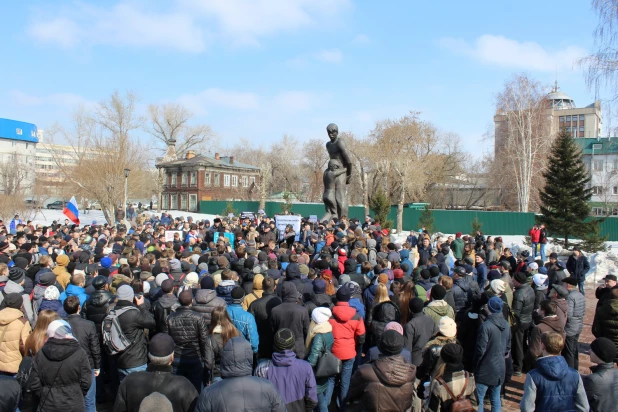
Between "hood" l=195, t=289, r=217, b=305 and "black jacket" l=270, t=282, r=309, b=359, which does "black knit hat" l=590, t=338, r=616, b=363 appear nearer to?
"black jacket" l=270, t=282, r=309, b=359

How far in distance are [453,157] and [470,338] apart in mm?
52407

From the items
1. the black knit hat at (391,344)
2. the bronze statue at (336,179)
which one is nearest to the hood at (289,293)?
the black knit hat at (391,344)

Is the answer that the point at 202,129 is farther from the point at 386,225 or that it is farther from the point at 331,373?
the point at 331,373

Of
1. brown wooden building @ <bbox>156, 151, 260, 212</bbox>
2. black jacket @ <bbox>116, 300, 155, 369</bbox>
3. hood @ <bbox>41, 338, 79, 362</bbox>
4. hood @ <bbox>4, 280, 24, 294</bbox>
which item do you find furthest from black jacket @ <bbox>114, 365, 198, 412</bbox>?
brown wooden building @ <bbox>156, 151, 260, 212</bbox>

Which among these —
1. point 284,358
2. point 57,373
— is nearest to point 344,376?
point 284,358

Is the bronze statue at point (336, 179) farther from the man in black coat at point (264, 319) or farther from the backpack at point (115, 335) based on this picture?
the backpack at point (115, 335)

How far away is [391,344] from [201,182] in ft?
179

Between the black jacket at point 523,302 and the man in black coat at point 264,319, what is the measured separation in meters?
3.68

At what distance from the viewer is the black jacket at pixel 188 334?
5.33 metres

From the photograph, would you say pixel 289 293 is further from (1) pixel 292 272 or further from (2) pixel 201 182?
(2) pixel 201 182

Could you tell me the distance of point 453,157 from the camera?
5616 centimetres

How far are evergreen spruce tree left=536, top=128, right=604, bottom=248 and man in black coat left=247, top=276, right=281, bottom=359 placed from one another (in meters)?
18.6

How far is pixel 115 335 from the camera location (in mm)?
5355

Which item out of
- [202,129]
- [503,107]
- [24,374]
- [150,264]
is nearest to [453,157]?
[503,107]
